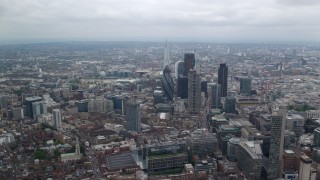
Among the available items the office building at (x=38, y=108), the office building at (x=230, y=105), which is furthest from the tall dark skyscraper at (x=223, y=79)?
the office building at (x=38, y=108)

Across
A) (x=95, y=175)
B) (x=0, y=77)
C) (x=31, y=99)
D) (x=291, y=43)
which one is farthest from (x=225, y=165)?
(x=291, y=43)

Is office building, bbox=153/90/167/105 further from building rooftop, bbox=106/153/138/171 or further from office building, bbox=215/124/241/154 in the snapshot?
building rooftop, bbox=106/153/138/171

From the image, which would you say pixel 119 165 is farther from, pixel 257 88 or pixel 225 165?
pixel 257 88

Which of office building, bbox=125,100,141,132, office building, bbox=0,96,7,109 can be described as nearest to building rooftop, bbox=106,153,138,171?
office building, bbox=125,100,141,132

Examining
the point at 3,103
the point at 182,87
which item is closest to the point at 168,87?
the point at 182,87

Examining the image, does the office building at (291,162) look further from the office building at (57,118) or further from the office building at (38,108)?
the office building at (38,108)

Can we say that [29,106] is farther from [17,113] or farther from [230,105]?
[230,105]
